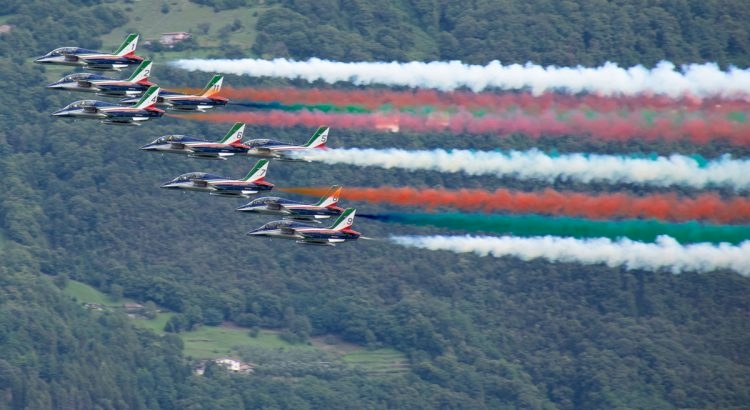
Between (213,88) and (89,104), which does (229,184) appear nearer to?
(213,88)

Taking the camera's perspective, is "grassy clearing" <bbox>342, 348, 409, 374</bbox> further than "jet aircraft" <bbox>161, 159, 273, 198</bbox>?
Yes

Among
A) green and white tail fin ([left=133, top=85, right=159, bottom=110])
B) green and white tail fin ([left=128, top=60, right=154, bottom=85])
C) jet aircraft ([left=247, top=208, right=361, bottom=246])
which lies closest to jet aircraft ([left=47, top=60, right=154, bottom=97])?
green and white tail fin ([left=128, top=60, right=154, bottom=85])

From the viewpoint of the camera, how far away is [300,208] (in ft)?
355

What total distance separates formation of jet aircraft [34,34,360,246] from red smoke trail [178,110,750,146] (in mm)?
2725

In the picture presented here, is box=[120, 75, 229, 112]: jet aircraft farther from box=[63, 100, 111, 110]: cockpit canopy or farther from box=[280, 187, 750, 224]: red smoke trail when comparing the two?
box=[280, 187, 750, 224]: red smoke trail

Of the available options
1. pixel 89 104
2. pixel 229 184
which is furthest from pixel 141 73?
pixel 229 184

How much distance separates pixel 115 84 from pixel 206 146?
658 cm

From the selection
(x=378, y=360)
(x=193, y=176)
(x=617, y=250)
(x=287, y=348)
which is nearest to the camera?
(x=617, y=250)

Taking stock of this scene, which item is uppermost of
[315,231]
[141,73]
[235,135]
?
[141,73]

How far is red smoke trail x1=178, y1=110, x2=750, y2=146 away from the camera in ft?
325

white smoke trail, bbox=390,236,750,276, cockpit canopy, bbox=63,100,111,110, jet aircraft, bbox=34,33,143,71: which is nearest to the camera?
white smoke trail, bbox=390,236,750,276

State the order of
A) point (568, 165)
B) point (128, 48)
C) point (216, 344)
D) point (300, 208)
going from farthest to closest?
1. point (216, 344)
2. point (128, 48)
3. point (300, 208)
4. point (568, 165)

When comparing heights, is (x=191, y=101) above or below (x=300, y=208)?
above

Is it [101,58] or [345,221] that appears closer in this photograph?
[345,221]
